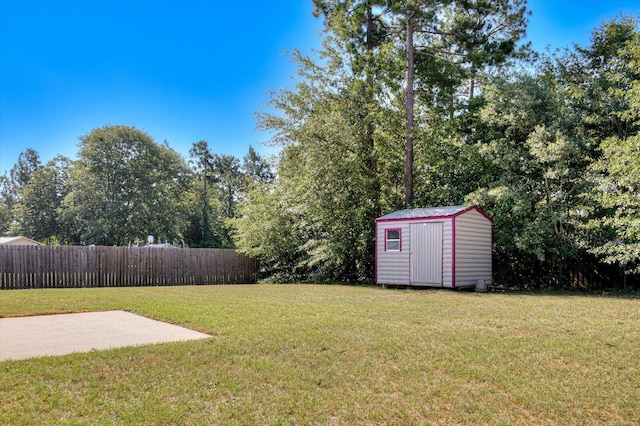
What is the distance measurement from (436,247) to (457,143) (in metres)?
4.21

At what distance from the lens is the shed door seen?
38.2ft

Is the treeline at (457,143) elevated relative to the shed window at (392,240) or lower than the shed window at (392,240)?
elevated

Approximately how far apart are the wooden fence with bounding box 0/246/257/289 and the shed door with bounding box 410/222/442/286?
7.89 metres

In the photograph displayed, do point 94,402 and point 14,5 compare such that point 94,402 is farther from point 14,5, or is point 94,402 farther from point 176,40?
point 176,40

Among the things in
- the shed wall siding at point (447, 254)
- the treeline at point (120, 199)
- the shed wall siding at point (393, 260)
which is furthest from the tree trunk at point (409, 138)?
the treeline at point (120, 199)

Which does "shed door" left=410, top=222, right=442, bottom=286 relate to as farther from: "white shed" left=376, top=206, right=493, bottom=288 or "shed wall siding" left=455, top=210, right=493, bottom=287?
"shed wall siding" left=455, top=210, right=493, bottom=287

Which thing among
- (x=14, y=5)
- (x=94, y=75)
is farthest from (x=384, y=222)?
(x=94, y=75)

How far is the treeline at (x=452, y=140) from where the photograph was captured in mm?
11742

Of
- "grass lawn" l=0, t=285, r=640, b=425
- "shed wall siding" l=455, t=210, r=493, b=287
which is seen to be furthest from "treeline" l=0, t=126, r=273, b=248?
"grass lawn" l=0, t=285, r=640, b=425

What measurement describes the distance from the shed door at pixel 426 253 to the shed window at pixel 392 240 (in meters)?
0.54

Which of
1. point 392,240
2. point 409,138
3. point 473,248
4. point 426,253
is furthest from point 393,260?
point 409,138

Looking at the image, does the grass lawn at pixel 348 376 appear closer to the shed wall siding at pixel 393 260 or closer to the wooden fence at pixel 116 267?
the shed wall siding at pixel 393 260

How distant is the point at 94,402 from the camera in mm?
3006

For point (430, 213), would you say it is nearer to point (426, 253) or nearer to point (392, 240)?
point (426, 253)
